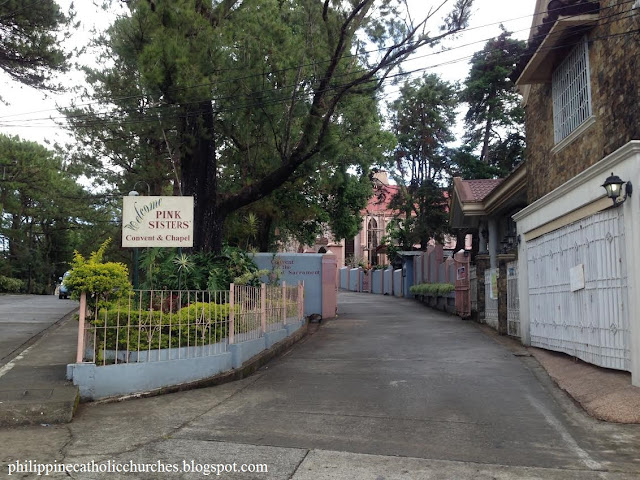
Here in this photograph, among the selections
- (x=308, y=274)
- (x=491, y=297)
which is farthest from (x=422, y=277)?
(x=491, y=297)

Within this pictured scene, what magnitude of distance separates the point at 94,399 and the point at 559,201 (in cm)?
790

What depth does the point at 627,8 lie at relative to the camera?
26.8ft

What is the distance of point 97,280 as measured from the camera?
7.33 m

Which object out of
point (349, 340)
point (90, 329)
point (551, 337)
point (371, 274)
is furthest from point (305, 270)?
point (371, 274)

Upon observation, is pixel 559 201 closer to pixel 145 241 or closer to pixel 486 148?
pixel 145 241

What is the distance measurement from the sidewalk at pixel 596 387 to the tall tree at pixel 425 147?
787 inches

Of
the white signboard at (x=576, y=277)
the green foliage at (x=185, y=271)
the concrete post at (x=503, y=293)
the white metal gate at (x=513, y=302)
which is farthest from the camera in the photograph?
the concrete post at (x=503, y=293)

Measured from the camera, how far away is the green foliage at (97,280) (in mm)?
7277

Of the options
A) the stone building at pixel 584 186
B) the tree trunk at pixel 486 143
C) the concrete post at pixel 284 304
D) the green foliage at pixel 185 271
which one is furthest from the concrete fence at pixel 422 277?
the green foliage at pixel 185 271

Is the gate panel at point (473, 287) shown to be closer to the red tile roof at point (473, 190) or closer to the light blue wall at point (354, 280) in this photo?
the red tile roof at point (473, 190)

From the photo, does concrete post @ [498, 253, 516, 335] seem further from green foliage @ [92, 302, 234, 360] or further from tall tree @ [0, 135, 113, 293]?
tall tree @ [0, 135, 113, 293]

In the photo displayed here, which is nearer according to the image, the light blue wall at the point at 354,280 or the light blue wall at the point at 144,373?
the light blue wall at the point at 144,373

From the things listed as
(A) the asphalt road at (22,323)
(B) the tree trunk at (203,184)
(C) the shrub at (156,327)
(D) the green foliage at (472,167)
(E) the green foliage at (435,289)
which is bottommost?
(A) the asphalt road at (22,323)

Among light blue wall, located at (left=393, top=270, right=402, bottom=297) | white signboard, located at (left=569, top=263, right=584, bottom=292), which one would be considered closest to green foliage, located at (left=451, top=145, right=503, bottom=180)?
light blue wall, located at (left=393, top=270, right=402, bottom=297)
